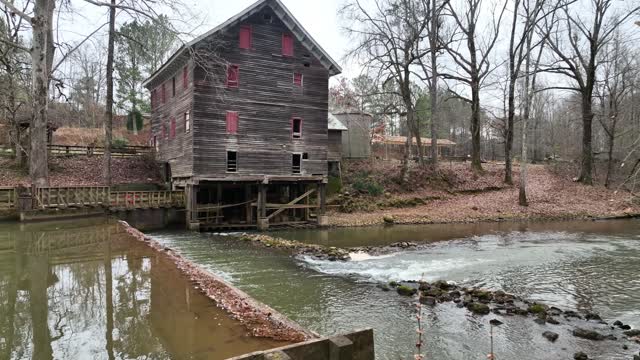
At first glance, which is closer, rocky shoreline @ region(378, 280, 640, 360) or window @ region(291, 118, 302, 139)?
rocky shoreline @ region(378, 280, 640, 360)

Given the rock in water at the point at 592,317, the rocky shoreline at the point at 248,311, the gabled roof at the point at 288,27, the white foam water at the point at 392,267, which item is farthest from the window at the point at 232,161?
the rock in water at the point at 592,317

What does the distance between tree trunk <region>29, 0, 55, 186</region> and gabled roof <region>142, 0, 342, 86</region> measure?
19.4 ft

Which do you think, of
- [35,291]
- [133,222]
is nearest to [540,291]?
[35,291]

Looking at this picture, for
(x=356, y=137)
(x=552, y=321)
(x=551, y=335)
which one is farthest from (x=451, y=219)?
(x=551, y=335)

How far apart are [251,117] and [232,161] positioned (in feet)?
8.86

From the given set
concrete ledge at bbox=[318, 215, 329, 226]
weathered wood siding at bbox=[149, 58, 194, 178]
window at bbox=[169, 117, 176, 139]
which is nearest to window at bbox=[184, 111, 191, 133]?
weathered wood siding at bbox=[149, 58, 194, 178]

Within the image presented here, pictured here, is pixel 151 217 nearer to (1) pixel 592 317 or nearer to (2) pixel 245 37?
(2) pixel 245 37

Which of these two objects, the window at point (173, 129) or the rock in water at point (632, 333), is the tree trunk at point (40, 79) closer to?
the window at point (173, 129)

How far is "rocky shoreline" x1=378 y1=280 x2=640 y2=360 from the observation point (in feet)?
25.2

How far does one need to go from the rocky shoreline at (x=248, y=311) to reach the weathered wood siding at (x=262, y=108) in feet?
43.6

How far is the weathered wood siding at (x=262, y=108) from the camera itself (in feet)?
73.6

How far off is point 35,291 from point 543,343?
957 centimetres

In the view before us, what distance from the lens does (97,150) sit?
3488cm

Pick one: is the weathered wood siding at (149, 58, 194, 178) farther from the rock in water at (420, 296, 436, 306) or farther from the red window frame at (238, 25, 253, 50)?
the rock in water at (420, 296, 436, 306)
